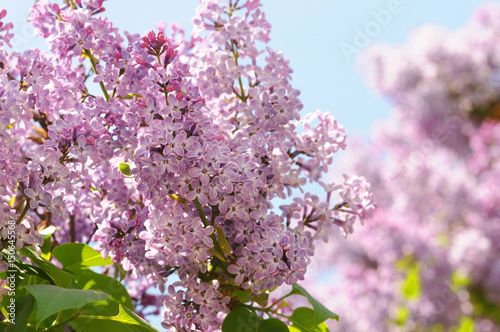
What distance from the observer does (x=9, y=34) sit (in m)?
0.49

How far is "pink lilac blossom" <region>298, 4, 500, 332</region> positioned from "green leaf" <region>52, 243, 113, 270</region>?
1.51 meters

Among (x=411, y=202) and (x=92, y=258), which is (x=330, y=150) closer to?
(x=92, y=258)

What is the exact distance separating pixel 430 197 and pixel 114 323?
9.80 ft

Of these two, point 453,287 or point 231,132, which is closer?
point 231,132

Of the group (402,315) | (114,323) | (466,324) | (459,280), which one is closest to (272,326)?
(114,323)

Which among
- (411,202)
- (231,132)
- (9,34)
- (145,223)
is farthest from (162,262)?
(411,202)

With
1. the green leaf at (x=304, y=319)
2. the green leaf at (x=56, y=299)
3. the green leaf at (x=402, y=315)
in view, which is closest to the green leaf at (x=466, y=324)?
the green leaf at (x=402, y=315)

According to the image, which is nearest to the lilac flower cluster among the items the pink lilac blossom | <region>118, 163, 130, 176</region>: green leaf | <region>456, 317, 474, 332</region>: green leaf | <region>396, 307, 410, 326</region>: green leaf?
<region>118, 163, 130, 176</region>: green leaf

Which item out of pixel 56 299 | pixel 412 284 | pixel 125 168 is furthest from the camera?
pixel 412 284

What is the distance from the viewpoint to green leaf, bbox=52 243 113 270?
1.60ft

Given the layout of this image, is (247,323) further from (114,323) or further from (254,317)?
(114,323)

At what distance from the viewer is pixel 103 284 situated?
1.58ft

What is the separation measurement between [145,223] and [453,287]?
2.72 metres

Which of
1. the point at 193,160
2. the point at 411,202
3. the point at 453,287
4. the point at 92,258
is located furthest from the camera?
the point at 411,202
